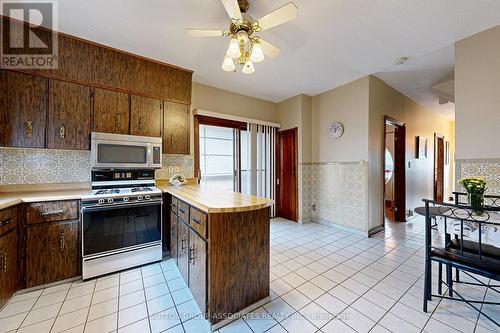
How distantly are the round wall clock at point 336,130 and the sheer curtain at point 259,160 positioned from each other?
1.20 m

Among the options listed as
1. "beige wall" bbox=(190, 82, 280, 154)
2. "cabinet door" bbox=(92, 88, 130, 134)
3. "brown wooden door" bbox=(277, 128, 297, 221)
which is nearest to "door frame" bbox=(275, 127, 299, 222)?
"brown wooden door" bbox=(277, 128, 297, 221)

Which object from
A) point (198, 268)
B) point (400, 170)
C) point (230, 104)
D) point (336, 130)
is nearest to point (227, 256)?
point (198, 268)

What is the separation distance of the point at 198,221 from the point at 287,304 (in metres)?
1.05

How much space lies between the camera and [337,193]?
374cm

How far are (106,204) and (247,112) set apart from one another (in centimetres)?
293

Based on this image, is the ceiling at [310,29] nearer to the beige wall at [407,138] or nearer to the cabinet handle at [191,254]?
the beige wall at [407,138]

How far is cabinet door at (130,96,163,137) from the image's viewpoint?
8.66 feet

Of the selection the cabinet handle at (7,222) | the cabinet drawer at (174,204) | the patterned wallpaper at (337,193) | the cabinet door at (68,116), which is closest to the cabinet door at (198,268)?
the cabinet drawer at (174,204)

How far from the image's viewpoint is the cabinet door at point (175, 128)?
2.89 meters

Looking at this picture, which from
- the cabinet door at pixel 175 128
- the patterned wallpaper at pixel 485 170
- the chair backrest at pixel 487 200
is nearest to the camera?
the chair backrest at pixel 487 200

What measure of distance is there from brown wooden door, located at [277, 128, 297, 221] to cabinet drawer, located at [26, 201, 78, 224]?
352 cm

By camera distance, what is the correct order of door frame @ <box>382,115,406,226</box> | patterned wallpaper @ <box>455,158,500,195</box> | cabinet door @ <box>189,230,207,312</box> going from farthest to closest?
door frame @ <box>382,115,406,226</box>
patterned wallpaper @ <box>455,158,500,195</box>
cabinet door @ <box>189,230,207,312</box>

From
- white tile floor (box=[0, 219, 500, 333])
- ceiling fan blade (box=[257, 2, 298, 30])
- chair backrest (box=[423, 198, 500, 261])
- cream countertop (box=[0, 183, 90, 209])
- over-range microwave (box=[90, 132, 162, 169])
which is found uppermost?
ceiling fan blade (box=[257, 2, 298, 30])

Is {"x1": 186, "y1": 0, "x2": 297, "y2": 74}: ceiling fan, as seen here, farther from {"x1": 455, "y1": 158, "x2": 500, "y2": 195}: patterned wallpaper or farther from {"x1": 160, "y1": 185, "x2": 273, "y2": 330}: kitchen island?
{"x1": 455, "y1": 158, "x2": 500, "y2": 195}: patterned wallpaper
